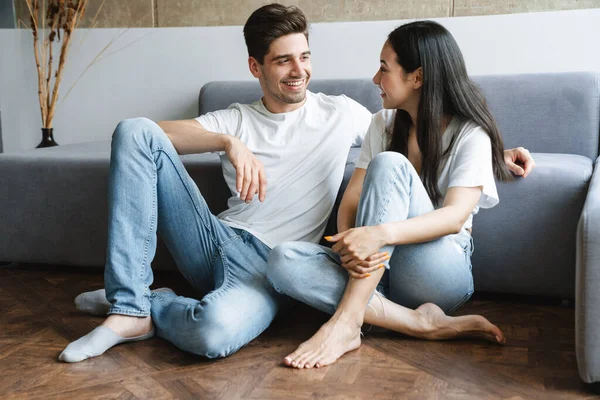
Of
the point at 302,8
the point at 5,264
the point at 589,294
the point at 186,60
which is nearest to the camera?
the point at 589,294

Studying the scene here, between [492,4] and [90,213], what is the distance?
1889mm

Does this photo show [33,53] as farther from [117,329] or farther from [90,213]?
[117,329]

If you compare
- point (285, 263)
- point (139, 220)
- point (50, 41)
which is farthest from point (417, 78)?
point (50, 41)

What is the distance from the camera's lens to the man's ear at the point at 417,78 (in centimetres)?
185

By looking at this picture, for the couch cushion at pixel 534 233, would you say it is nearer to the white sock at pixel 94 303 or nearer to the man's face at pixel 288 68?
the man's face at pixel 288 68

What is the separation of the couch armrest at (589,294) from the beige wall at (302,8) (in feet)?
5.79

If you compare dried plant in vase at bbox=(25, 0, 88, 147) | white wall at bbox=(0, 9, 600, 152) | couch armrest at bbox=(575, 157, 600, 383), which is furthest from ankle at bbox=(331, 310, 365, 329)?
dried plant in vase at bbox=(25, 0, 88, 147)

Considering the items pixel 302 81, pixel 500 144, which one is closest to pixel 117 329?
→ pixel 302 81

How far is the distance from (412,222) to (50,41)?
2.64 meters

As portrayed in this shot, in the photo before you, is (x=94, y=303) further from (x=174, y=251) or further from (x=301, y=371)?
(x=301, y=371)

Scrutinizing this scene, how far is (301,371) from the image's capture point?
167 cm

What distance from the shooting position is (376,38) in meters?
3.15

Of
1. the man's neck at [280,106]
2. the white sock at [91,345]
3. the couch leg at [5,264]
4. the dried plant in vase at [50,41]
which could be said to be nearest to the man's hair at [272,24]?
the man's neck at [280,106]

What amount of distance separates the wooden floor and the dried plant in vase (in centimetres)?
171
